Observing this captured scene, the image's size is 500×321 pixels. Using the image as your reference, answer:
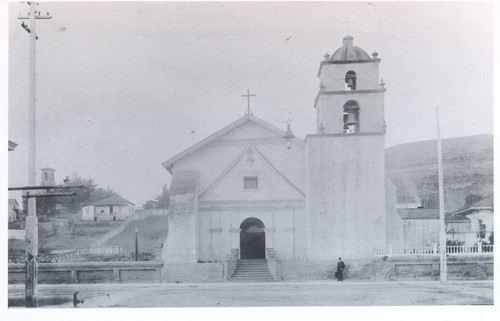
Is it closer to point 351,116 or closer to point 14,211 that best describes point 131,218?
point 14,211

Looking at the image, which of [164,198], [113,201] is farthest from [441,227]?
[113,201]

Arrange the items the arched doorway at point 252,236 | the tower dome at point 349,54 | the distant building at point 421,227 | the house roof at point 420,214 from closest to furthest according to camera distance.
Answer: the tower dome at point 349,54 < the distant building at point 421,227 < the house roof at point 420,214 < the arched doorway at point 252,236

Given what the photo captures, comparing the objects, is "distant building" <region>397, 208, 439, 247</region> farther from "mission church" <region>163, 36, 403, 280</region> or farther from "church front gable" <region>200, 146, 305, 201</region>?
"church front gable" <region>200, 146, 305, 201</region>

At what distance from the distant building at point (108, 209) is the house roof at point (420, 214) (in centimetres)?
931

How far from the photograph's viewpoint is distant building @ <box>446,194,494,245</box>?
20.6 m

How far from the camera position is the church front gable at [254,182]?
23.6 metres

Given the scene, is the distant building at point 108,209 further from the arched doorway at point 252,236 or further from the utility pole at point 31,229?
the utility pole at point 31,229

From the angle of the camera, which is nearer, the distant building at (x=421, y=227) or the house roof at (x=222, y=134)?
the distant building at (x=421, y=227)

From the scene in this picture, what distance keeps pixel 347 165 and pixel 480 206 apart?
4.17 m

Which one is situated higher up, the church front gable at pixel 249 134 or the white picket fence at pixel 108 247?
the church front gable at pixel 249 134

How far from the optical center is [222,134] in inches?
932

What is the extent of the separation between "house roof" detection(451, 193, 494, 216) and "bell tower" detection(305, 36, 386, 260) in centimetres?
253

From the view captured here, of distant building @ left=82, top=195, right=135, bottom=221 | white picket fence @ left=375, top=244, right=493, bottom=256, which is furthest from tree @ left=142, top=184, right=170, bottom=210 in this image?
white picket fence @ left=375, top=244, right=493, bottom=256

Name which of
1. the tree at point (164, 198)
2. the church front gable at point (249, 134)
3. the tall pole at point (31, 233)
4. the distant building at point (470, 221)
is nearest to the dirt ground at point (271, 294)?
the tall pole at point (31, 233)
